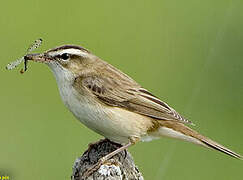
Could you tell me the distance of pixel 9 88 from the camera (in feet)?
31.6

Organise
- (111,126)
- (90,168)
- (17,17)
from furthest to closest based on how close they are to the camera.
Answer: (17,17), (111,126), (90,168)

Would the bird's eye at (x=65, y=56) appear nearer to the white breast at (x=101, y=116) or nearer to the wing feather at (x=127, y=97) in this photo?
the white breast at (x=101, y=116)

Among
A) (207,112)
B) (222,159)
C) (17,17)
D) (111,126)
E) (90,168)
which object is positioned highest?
(17,17)

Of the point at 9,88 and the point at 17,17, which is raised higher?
the point at 17,17

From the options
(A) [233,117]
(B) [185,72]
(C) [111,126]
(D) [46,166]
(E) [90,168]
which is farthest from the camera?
(B) [185,72]

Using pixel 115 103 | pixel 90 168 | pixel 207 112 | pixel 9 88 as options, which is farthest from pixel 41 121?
pixel 90 168

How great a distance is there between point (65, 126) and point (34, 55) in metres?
3.30

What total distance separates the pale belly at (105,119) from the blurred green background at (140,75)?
5.14 feet

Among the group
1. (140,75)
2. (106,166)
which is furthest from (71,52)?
(140,75)

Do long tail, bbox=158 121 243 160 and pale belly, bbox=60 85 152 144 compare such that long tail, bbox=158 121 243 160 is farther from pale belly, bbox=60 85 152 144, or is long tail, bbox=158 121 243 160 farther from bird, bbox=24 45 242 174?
pale belly, bbox=60 85 152 144

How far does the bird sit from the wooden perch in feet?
0.71

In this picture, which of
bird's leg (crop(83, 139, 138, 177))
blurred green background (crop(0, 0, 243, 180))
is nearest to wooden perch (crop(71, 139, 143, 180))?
bird's leg (crop(83, 139, 138, 177))

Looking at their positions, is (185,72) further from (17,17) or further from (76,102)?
(76,102)

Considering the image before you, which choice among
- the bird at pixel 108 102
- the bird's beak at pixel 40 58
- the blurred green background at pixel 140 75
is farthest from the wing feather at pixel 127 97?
the blurred green background at pixel 140 75
